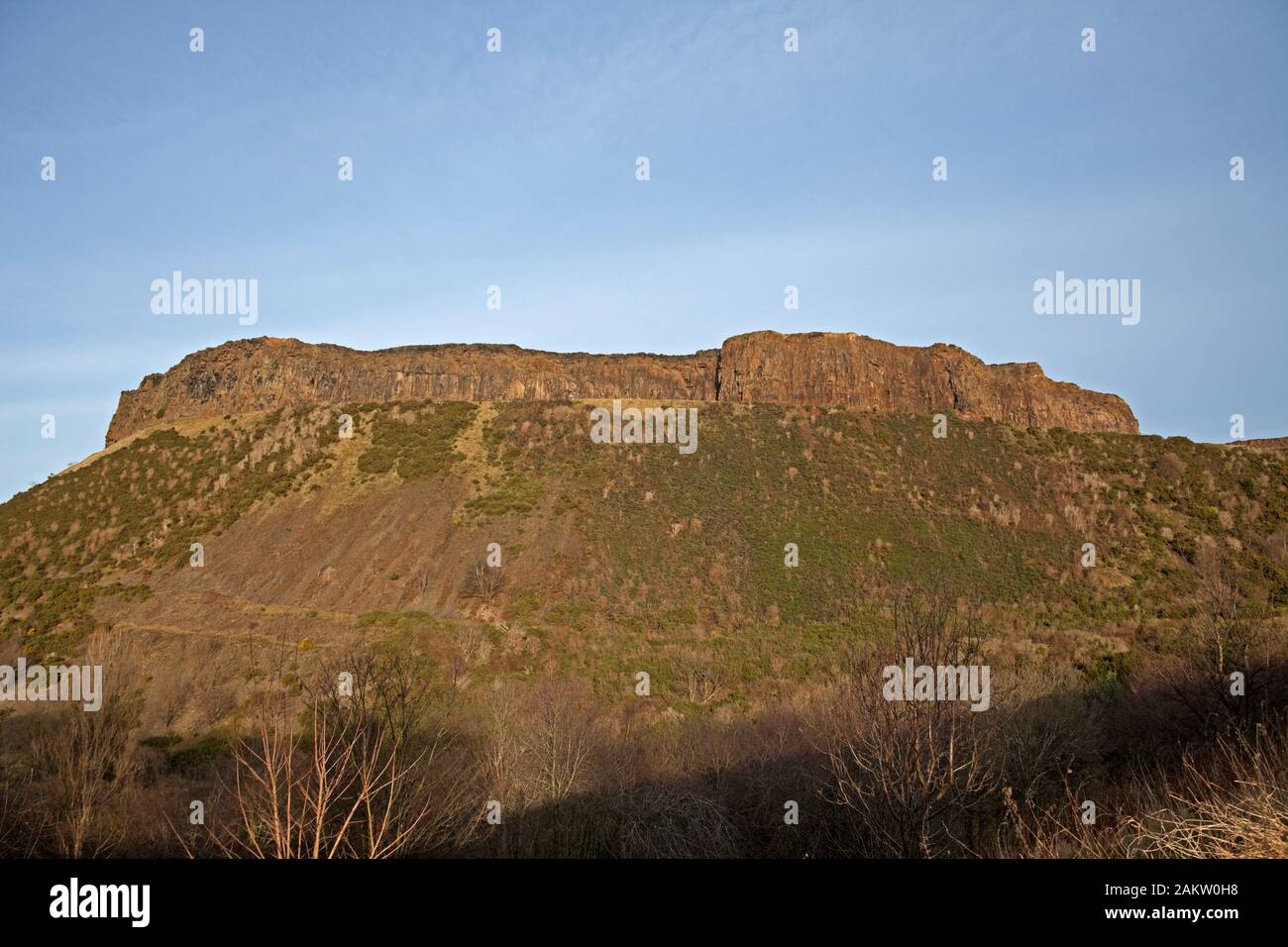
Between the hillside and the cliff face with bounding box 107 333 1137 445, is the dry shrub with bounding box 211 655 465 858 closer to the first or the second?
the hillside

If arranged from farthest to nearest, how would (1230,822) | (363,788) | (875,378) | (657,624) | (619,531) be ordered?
(875,378) → (619,531) → (657,624) → (363,788) → (1230,822)

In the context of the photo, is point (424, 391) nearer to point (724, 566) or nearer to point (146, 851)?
point (724, 566)

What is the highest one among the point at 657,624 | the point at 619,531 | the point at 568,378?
the point at 568,378

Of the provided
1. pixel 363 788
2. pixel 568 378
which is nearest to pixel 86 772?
pixel 363 788

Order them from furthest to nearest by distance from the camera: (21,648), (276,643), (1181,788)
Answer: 1. (21,648)
2. (276,643)
3. (1181,788)

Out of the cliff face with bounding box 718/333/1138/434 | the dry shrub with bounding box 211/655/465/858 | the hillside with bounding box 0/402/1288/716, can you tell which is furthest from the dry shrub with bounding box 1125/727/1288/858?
the cliff face with bounding box 718/333/1138/434

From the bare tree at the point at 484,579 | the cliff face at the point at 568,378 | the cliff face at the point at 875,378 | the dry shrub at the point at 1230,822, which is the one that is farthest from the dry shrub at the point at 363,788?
the cliff face at the point at 875,378

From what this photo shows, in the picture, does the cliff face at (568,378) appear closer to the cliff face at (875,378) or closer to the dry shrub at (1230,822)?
the cliff face at (875,378)

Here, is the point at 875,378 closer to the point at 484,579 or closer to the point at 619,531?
the point at 619,531
